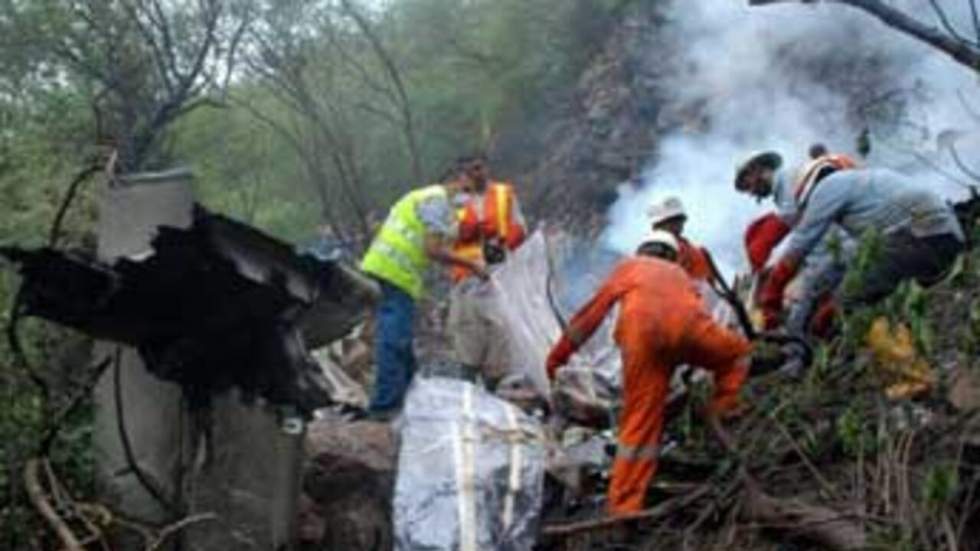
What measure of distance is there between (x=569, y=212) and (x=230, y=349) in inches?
412

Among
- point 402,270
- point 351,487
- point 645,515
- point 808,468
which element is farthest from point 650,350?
point 402,270

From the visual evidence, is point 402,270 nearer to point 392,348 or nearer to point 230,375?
point 392,348

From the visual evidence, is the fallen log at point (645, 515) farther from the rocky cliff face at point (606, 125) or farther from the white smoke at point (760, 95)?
the rocky cliff face at point (606, 125)

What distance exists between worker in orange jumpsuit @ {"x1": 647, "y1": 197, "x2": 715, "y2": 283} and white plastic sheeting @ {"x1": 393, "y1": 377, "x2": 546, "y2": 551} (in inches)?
42.8

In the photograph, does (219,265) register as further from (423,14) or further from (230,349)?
(423,14)

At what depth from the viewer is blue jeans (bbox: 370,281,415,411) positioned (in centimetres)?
771

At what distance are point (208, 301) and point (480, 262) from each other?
8.38ft

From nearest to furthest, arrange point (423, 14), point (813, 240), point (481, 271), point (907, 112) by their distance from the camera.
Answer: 1. point (813, 240)
2. point (481, 271)
3. point (907, 112)
4. point (423, 14)

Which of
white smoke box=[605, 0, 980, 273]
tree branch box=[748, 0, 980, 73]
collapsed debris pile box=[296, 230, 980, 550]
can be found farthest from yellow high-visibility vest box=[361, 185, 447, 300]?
white smoke box=[605, 0, 980, 273]

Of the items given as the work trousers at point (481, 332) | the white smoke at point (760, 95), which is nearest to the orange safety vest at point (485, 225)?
the work trousers at point (481, 332)

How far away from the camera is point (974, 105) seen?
1500 centimetres

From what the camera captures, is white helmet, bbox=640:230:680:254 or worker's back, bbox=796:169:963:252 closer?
white helmet, bbox=640:230:680:254

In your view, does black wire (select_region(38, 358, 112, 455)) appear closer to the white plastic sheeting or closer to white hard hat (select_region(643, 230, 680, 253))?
the white plastic sheeting

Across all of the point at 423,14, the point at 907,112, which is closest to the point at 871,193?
the point at 907,112
